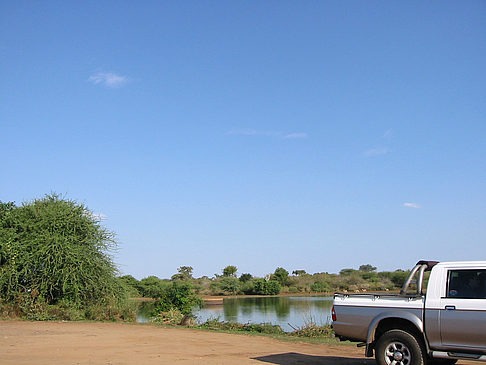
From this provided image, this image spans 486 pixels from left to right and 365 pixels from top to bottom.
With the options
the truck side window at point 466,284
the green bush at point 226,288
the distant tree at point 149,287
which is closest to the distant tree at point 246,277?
the green bush at point 226,288

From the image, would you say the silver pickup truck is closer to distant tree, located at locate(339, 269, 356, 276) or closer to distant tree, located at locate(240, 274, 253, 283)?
distant tree, located at locate(339, 269, 356, 276)

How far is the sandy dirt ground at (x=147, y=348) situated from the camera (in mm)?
10859

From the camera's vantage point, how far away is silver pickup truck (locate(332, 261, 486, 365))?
847 centimetres

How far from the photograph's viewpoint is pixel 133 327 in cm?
1909

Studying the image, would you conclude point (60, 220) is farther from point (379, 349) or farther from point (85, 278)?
point (379, 349)

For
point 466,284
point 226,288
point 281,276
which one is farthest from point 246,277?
point 466,284

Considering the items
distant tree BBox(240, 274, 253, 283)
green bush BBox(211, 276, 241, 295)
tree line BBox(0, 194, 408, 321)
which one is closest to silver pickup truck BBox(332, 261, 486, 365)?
tree line BBox(0, 194, 408, 321)

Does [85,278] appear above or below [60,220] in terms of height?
below

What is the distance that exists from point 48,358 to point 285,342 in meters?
7.86

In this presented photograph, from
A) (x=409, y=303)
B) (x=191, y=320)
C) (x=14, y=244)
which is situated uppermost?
(x=14, y=244)

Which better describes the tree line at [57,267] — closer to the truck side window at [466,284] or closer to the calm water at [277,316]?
the calm water at [277,316]

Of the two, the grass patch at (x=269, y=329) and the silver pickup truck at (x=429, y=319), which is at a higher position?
the silver pickup truck at (x=429, y=319)

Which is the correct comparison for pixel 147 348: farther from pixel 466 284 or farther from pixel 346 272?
pixel 346 272

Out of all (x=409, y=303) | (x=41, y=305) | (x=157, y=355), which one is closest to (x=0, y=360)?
(x=157, y=355)
